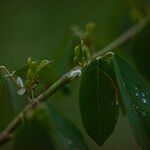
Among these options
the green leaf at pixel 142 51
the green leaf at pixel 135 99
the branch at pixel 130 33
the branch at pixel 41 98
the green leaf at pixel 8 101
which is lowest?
the green leaf at pixel 135 99

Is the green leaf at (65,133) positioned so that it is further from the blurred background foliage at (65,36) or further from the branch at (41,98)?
the blurred background foliage at (65,36)

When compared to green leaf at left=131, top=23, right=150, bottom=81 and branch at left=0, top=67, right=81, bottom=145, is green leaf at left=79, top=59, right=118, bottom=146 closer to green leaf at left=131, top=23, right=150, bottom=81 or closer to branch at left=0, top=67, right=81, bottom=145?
branch at left=0, top=67, right=81, bottom=145

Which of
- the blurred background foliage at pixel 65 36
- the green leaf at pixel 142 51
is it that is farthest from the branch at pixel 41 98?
the green leaf at pixel 142 51

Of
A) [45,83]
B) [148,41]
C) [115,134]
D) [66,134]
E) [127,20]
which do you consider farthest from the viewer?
[115,134]

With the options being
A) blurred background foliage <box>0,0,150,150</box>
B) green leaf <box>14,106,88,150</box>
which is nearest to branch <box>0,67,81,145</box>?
green leaf <box>14,106,88,150</box>

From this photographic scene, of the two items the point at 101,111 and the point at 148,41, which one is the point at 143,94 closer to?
the point at 101,111

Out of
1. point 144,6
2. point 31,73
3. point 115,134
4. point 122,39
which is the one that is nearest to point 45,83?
point 31,73
